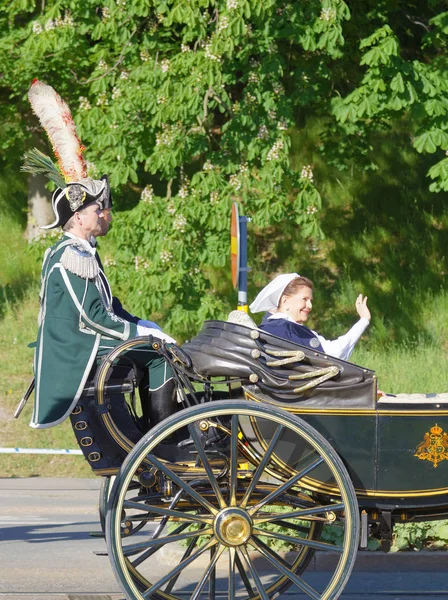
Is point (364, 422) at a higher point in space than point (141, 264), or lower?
lower

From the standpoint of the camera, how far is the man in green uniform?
4828 mm

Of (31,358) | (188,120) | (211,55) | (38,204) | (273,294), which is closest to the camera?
(273,294)

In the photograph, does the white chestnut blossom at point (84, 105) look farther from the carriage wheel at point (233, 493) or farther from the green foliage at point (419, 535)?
the carriage wheel at point (233, 493)

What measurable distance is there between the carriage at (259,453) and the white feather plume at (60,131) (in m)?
1.04

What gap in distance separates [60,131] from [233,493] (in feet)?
6.80

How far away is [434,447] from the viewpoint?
4.72m

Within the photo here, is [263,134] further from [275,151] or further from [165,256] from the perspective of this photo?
[165,256]

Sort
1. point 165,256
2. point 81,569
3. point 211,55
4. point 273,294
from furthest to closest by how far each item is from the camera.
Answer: point 165,256
point 211,55
point 81,569
point 273,294

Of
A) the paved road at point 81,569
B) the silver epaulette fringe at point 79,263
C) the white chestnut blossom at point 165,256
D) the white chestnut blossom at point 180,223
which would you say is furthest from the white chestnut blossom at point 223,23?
the silver epaulette fringe at point 79,263

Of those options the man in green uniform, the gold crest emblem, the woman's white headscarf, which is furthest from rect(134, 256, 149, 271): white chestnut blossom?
the gold crest emblem

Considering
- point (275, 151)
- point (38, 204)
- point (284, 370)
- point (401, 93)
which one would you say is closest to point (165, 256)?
point (275, 151)

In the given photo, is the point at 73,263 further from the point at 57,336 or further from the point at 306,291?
the point at 306,291

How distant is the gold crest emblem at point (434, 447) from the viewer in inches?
185

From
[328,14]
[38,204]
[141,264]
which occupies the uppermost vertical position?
[328,14]
